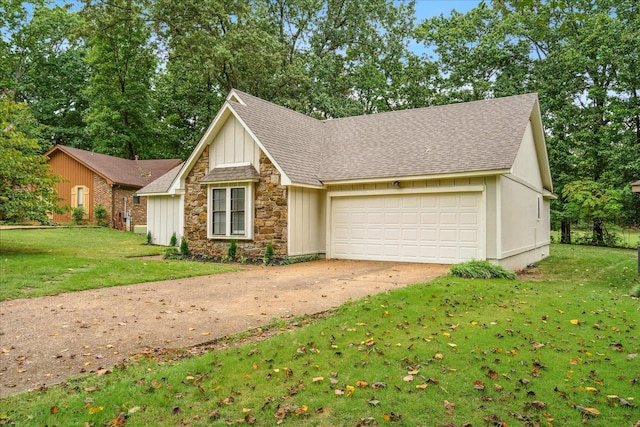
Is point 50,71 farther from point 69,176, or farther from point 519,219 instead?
point 519,219

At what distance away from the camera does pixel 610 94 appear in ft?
79.8

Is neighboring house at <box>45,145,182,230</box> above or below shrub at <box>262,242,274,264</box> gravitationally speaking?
above

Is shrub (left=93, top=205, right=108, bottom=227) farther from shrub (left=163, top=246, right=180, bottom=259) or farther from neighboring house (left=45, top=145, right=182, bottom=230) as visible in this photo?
shrub (left=163, top=246, right=180, bottom=259)

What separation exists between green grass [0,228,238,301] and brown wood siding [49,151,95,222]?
8.99 meters

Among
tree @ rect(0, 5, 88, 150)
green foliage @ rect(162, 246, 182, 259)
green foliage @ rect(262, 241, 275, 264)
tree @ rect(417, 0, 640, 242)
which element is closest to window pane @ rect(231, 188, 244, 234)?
green foliage @ rect(262, 241, 275, 264)

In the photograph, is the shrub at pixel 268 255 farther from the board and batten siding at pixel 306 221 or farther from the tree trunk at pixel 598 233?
the tree trunk at pixel 598 233

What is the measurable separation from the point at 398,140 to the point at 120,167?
20566 millimetres

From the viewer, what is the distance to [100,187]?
2656 centimetres

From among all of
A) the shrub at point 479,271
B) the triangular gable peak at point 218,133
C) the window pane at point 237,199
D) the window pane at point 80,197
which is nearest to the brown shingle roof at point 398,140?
the triangular gable peak at point 218,133

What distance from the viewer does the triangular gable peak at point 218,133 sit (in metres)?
13.6

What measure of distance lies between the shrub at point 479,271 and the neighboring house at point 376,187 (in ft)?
4.88

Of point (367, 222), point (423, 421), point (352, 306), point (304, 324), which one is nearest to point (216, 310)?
point (304, 324)

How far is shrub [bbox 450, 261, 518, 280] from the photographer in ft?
32.5

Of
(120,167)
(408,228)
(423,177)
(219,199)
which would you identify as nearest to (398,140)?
(423,177)
